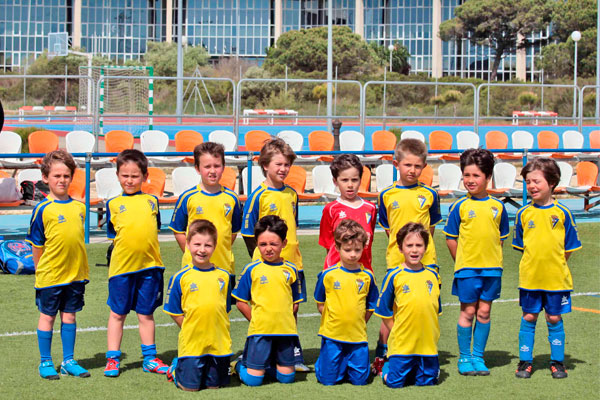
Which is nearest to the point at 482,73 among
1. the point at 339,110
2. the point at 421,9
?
the point at 421,9

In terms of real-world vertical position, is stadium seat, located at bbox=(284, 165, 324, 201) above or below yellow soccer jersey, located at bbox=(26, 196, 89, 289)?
above

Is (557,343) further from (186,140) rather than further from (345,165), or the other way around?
(186,140)

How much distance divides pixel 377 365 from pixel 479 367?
2.22ft

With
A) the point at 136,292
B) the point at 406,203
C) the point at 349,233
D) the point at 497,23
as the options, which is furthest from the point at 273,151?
the point at 497,23

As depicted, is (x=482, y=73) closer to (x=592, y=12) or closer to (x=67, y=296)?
(x=592, y=12)

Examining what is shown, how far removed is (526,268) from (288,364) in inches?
67.7

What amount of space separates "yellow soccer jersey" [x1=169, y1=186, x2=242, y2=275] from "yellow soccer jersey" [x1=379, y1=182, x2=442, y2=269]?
107cm

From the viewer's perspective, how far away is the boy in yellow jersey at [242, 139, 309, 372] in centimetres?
582

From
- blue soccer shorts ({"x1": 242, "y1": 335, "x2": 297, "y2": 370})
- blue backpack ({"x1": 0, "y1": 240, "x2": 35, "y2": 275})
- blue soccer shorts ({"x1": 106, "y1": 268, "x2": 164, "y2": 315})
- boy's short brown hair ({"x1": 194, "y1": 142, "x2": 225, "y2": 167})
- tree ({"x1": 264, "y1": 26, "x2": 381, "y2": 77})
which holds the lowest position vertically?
blue soccer shorts ({"x1": 242, "y1": 335, "x2": 297, "y2": 370})

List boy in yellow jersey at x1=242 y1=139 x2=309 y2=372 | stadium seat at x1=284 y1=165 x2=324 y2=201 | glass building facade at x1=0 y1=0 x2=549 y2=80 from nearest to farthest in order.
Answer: boy in yellow jersey at x1=242 y1=139 x2=309 y2=372, stadium seat at x1=284 y1=165 x2=324 y2=201, glass building facade at x1=0 y1=0 x2=549 y2=80

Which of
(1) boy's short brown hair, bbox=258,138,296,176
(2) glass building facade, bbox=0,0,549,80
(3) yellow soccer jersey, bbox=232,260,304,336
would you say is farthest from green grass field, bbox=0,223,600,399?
(2) glass building facade, bbox=0,0,549,80

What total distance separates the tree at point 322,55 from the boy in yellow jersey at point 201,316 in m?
52.5

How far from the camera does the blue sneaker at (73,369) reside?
5613mm

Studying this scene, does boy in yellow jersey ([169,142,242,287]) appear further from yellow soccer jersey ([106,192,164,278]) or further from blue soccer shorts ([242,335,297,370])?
blue soccer shorts ([242,335,297,370])
